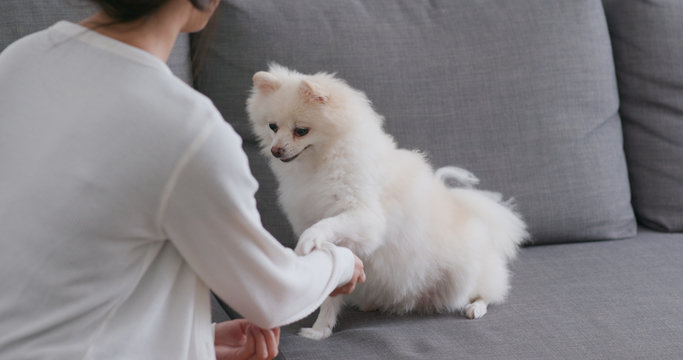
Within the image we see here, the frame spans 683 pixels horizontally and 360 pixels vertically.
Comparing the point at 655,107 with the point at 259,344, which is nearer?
the point at 259,344

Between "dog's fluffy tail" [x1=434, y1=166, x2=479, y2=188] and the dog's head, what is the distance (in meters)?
0.31

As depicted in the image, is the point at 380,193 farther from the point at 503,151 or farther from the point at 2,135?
the point at 2,135

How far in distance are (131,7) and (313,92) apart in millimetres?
618

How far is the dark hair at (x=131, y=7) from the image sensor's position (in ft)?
2.37

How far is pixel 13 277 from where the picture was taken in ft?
2.37

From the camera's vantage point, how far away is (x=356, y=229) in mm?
1278

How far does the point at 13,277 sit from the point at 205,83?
94cm

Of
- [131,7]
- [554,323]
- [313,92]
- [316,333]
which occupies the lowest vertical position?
[316,333]

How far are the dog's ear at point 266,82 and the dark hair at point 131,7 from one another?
60cm

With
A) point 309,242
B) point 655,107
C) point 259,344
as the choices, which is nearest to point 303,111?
point 309,242

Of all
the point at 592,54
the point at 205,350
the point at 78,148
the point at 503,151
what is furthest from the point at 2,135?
the point at 592,54

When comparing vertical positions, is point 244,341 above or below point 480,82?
below

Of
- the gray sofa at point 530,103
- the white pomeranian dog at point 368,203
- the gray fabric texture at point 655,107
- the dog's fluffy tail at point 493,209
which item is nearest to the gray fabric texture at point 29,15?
the gray sofa at point 530,103

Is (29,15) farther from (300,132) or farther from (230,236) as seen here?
(230,236)
